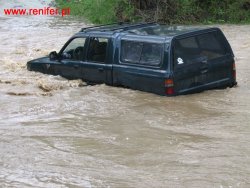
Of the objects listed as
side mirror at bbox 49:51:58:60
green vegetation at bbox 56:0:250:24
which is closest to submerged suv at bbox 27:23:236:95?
side mirror at bbox 49:51:58:60

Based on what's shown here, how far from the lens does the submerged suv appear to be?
870cm

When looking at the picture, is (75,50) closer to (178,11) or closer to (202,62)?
(202,62)

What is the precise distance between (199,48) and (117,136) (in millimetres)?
2390

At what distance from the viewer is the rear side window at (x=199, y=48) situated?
8688mm

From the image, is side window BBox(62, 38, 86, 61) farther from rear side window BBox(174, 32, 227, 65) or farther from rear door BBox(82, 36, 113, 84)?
rear side window BBox(174, 32, 227, 65)

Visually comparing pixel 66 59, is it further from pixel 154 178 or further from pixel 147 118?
pixel 154 178

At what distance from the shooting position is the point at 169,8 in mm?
22688

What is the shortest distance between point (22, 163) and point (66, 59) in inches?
166

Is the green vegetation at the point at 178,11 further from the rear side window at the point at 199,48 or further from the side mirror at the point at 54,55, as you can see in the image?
the rear side window at the point at 199,48

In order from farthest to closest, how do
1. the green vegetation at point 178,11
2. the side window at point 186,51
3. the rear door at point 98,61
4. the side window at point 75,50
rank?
the green vegetation at point 178,11 < the side window at point 75,50 < the rear door at point 98,61 < the side window at point 186,51

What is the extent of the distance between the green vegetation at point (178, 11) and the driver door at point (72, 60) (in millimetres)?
12011

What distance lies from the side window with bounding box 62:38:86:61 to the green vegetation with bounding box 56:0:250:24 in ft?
39.4

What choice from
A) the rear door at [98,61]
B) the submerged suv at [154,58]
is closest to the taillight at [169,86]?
the submerged suv at [154,58]

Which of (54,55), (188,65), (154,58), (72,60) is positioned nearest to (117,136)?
(154,58)
